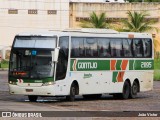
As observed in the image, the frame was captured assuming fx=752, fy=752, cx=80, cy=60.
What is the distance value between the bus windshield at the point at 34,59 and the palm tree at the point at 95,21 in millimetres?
51521

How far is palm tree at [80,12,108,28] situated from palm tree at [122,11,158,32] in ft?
7.67

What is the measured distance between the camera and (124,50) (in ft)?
113

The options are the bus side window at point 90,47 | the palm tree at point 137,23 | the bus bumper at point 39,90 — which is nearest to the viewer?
the bus bumper at point 39,90

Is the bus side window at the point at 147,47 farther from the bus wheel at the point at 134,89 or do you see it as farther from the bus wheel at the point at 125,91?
the bus wheel at the point at 125,91

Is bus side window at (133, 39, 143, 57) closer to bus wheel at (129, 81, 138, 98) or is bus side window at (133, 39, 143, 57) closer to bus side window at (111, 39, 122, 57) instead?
bus side window at (111, 39, 122, 57)

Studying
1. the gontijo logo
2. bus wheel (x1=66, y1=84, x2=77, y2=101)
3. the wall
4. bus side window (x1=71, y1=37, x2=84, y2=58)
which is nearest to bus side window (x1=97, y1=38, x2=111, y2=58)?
bus side window (x1=71, y1=37, x2=84, y2=58)

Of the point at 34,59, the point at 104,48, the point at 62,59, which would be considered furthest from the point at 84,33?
the point at 34,59

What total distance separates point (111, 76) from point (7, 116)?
13344mm

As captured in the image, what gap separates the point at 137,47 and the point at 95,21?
47713 mm

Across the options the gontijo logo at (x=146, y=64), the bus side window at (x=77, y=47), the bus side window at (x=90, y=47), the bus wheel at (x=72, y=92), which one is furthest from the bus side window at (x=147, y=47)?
the bus wheel at (x=72, y=92)

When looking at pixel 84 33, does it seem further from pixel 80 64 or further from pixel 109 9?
pixel 109 9

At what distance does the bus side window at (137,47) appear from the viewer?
35125 millimetres

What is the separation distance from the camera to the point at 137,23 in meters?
84.3

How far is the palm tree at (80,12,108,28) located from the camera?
82062 mm
